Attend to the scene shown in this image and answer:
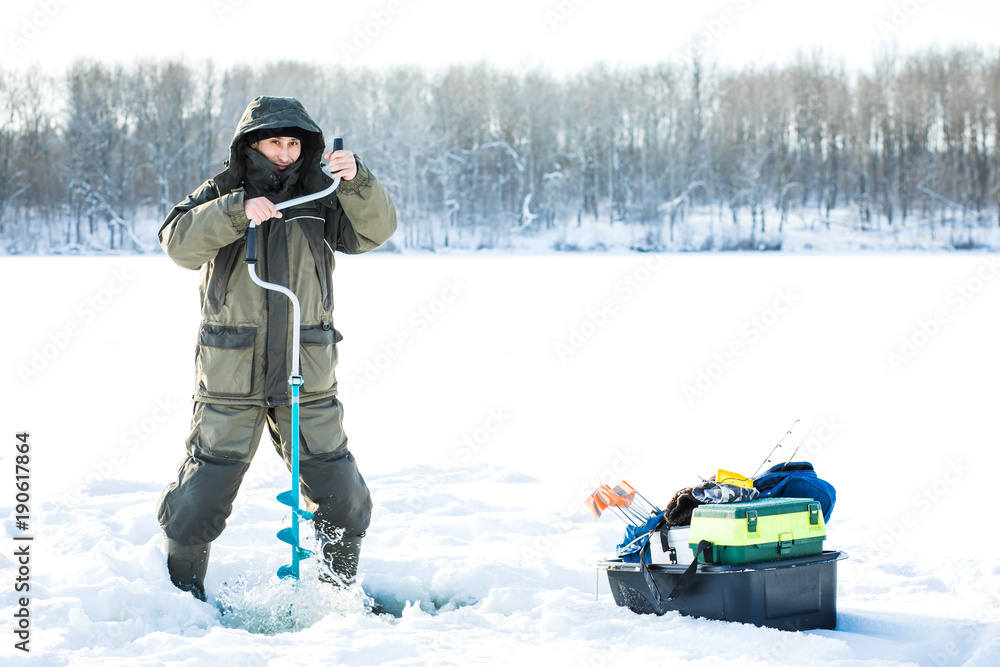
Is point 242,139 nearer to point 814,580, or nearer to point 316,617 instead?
point 316,617

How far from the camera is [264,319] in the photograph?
280cm

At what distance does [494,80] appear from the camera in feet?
147

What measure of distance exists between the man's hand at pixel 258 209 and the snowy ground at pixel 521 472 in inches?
49.8

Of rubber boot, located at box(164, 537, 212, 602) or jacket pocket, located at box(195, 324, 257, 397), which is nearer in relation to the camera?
jacket pocket, located at box(195, 324, 257, 397)

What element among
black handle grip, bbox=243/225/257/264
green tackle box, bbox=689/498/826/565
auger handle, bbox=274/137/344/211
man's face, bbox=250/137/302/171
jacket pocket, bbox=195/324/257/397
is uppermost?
man's face, bbox=250/137/302/171

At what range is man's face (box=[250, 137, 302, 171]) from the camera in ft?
9.29

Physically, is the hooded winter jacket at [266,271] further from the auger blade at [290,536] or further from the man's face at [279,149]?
the auger blade at [290,536]

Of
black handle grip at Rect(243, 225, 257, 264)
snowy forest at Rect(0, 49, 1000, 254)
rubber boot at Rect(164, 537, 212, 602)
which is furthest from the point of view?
snowy forest at Rect(0, 49, 1000, 254)

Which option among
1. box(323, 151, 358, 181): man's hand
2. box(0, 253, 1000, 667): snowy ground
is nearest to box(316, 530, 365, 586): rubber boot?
box(0, 253, 1000, 667): snowy ground

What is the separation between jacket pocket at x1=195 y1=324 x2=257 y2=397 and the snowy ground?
0.73m

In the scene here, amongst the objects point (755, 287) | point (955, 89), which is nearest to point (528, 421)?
point (755, 287)

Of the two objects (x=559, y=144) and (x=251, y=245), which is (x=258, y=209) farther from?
(x=559, y=144)

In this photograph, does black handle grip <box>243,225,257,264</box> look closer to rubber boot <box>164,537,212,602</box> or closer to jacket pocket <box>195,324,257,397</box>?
jacket pocket <box>195,324,257,397</box>

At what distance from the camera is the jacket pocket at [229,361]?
276 centimetres
